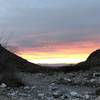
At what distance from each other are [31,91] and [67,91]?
1297 mm

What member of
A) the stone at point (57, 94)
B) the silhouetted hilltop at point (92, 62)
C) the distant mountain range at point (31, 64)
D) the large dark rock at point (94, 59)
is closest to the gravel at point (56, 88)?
the stone at point (57, 94)

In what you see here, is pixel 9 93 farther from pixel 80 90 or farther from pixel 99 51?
pixel 99 51

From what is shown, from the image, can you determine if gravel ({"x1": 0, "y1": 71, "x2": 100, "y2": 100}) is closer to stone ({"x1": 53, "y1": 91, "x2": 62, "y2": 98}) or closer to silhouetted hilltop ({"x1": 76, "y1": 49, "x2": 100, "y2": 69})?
stone ({"x1": 53, "y1": 91, "x2": 62, "y2": 98})

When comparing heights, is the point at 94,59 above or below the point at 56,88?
above

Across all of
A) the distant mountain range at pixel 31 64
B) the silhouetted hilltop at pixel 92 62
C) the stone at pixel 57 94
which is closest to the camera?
the stone at pixel 57 94

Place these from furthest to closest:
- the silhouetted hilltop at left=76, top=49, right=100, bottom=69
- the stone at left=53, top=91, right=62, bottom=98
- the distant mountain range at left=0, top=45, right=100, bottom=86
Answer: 1. the silhouetted hilltop at left=76, top=49, right=100, bottom=69
2. the distant mountain range at left=0, top=45, right=100, bottom=86
3. the stone at left=53, top=91, right=62, bottom=98

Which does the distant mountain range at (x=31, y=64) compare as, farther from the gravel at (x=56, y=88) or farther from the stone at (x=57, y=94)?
the stone at (x=57, y=94)

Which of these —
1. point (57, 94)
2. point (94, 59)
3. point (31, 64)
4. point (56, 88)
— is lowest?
point (57, 94)

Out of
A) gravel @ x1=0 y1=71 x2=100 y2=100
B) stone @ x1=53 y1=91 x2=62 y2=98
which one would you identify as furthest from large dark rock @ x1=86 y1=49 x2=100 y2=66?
stone @ x1=53 y1=91 x2=62 y2=98

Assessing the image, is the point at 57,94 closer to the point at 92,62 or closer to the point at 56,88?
the point at 56,88

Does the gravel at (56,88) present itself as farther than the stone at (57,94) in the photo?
Yes

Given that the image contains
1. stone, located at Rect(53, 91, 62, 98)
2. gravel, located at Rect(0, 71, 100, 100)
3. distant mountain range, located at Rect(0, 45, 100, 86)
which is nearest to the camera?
stone, located at Rect(53, 91, 62, 98)

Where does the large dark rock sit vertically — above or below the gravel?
above

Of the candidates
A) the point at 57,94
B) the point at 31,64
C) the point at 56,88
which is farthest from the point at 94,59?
the point at 57,94
